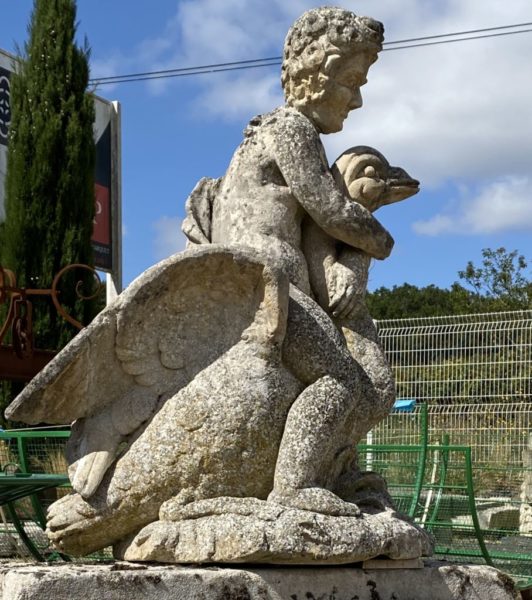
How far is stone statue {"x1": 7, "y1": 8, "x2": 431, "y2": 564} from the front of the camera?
3.54 metres

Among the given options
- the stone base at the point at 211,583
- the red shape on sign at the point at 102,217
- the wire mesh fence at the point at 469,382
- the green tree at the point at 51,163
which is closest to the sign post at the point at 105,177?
the red shape on sign at the point at 102,217

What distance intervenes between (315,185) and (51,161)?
12494 mm

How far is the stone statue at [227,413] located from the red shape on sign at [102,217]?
44.0 ft

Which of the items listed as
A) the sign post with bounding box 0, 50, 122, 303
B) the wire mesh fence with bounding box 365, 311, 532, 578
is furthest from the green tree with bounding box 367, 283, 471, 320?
the wire mesh fence with bounding box 365, 311, 532, 578

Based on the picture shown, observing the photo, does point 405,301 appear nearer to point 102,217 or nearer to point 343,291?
point 102,217

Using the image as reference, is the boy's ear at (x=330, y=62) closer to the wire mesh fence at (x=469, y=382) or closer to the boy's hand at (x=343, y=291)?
the boy's hand at (x=343, y=291)

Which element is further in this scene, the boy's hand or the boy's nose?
the boy's nose

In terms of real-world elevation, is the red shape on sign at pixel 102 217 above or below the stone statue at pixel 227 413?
above

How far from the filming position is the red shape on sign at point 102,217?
17.2 m

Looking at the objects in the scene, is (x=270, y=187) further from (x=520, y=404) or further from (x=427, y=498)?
(x=520, y=404)

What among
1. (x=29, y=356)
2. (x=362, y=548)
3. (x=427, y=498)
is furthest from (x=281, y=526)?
(x=29, y=356)

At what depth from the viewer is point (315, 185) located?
13.5 feet

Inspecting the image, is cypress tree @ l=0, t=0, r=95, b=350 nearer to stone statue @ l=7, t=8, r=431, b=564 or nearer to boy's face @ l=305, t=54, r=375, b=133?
boy's face @ l=305, t=54, r=375, b=133

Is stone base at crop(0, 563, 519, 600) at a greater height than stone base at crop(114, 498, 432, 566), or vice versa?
stone base at crop(114, 498, 432, 566)
